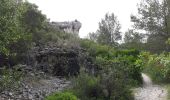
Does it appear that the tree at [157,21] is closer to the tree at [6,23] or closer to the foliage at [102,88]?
the foliage at [102,88]

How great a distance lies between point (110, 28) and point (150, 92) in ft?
122

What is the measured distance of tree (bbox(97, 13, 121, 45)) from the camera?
188 feet

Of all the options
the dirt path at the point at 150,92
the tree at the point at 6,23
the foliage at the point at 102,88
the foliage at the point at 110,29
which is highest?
the foliage at the point at 110,29

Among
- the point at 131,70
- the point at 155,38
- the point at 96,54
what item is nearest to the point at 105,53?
the point at 96,54

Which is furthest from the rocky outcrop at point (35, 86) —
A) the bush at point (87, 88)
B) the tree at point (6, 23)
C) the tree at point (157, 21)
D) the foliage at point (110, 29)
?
the foliage at point (110, 29)

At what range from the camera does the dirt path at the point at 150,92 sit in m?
19.5

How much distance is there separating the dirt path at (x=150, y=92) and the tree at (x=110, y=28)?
32.6 meters

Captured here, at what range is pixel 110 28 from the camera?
5797 cm

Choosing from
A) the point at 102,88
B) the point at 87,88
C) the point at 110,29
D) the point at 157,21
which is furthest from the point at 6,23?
the point at 110,29

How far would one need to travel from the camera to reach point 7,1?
12938 millimetres

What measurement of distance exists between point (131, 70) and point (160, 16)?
56.6ft

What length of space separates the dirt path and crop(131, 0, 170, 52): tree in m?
15.1

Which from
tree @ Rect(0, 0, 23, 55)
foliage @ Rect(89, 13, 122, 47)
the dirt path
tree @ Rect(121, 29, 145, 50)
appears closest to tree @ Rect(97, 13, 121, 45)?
foliage @ Rect(89, 13, 122, 47)

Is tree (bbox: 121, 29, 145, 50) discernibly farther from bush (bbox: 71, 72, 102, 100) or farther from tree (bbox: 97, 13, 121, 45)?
bush (bbox: 71, 72, 102, 100)
